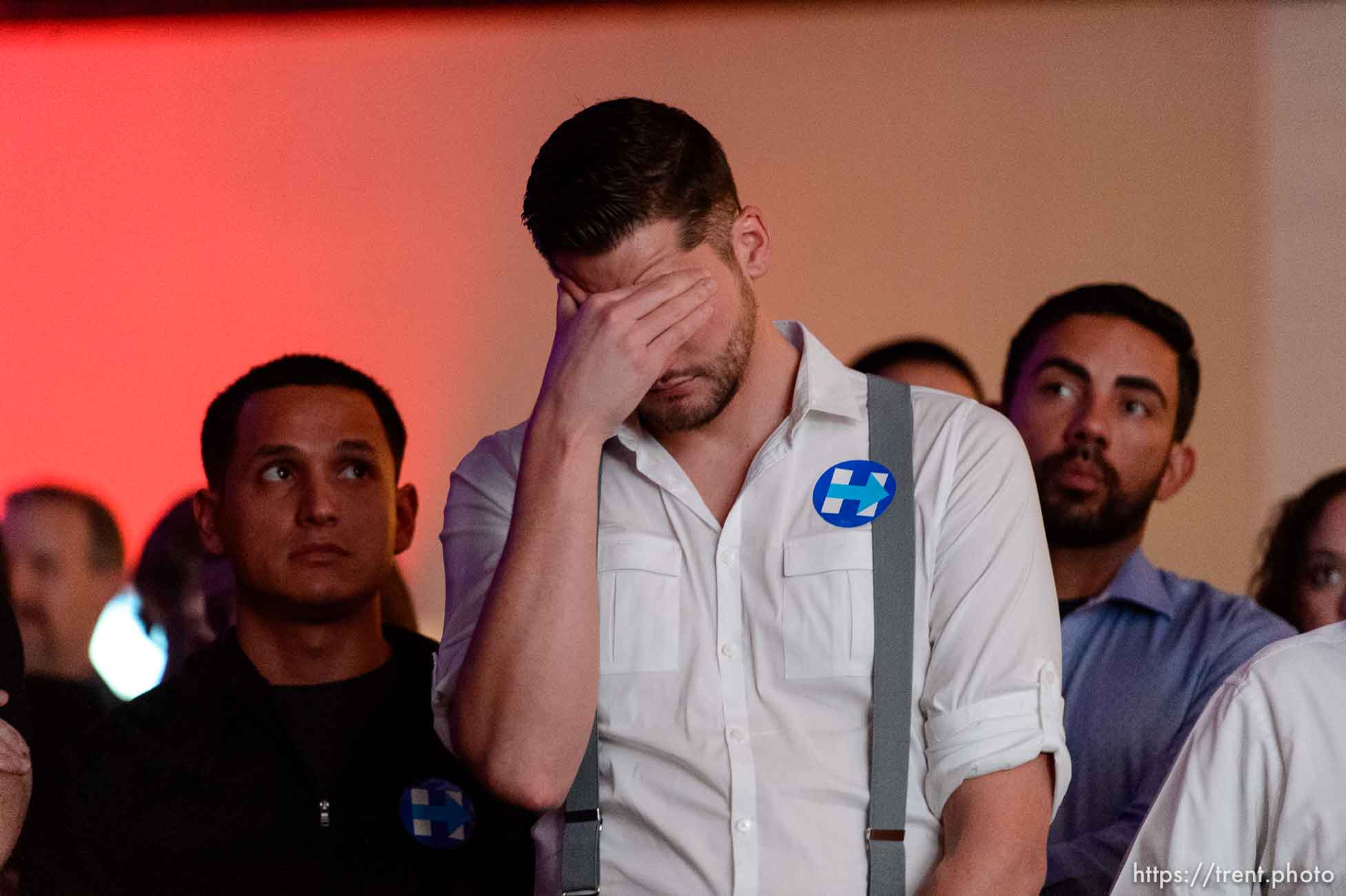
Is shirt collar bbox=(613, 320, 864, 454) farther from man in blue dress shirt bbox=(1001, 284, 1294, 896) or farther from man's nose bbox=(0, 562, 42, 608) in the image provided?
man's nose bbox=(0, 562, 42, 608)

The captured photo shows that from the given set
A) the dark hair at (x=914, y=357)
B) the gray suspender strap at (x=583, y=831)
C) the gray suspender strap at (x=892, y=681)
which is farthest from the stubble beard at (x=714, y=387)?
the dark hair at (x=914, y=357)

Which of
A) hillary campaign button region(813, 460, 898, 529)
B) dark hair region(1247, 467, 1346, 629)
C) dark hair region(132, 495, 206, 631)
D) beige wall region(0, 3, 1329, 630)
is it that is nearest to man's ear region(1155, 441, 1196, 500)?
dark hair region(1247, 467, 1346, 629)

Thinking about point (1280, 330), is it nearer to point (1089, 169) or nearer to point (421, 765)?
point (1089, 169)

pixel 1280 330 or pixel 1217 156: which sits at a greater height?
pixel 1217 156

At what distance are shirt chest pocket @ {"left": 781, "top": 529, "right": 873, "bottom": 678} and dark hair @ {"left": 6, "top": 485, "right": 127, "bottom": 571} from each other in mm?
2597

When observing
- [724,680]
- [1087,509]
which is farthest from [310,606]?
[1087,509]

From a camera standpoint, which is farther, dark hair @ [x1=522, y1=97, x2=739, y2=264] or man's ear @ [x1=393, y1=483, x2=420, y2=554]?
man's ear @ [x1=393, y1=483, x2=420, y2=554]

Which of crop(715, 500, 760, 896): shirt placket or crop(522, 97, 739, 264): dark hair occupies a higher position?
crop(522, 97, 739, 264): dark hair

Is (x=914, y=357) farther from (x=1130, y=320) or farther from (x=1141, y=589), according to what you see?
(x=1141, y=589)

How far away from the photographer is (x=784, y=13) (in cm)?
392

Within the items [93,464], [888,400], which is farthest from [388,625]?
[93,464]

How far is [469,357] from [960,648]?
252 cm

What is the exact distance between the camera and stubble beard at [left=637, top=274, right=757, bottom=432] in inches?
68.6

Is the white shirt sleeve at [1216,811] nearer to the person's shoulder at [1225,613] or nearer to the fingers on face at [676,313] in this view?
the fingers on face at [676,313]
